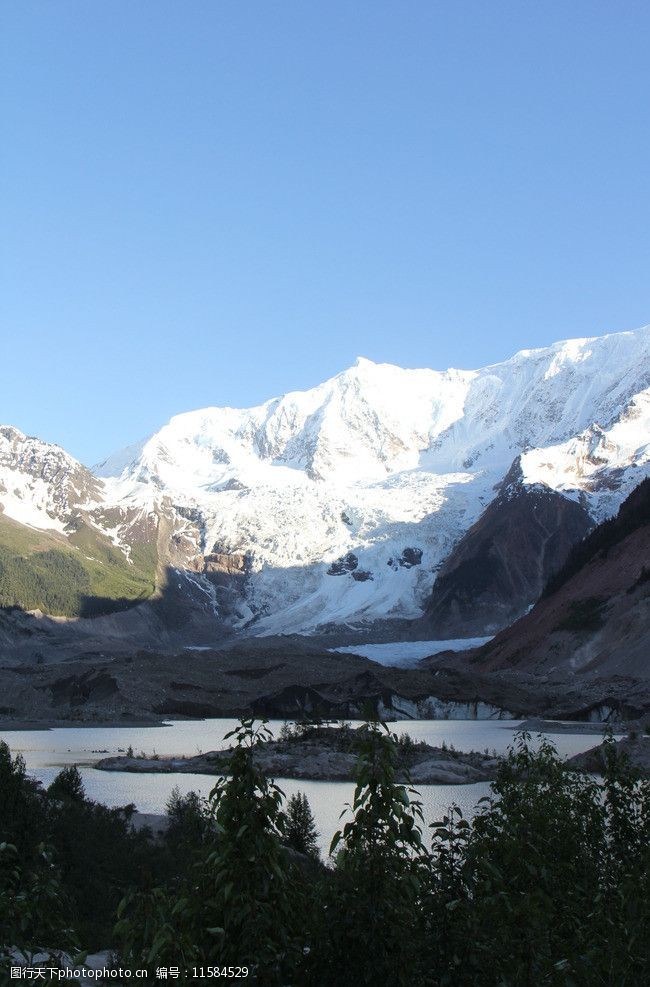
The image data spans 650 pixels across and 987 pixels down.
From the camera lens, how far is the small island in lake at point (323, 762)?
→ 163 ft

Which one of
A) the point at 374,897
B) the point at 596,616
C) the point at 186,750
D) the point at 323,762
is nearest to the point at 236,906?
the point at 374,897

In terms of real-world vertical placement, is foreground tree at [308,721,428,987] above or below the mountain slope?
below

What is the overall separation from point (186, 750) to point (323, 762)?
17070mm

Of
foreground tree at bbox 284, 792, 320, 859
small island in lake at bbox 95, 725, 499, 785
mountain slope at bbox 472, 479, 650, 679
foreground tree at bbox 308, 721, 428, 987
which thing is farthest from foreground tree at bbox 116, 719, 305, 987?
mountain slope at bbox 472, 479, 650, 679

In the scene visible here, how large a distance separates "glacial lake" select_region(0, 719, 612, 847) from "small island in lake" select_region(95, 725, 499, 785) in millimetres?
847

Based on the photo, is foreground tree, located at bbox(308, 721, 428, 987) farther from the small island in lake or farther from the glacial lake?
the small island in lake

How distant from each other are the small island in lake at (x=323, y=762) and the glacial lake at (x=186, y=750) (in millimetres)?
847

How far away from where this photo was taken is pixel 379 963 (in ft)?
32.7

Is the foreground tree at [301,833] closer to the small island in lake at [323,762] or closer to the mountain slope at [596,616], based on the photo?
the small island in lake at [323,762]

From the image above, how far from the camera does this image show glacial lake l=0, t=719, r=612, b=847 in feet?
139

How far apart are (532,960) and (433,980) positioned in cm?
96

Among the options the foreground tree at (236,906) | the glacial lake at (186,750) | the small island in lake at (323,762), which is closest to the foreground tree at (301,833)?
the glacial lake at (186,750)

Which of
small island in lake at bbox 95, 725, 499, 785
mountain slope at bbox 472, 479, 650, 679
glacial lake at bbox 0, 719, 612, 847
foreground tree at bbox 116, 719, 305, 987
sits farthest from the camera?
mountain slope at bbox 472, 479, 650, 679

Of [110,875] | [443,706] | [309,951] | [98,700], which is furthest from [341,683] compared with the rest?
[309,951]
